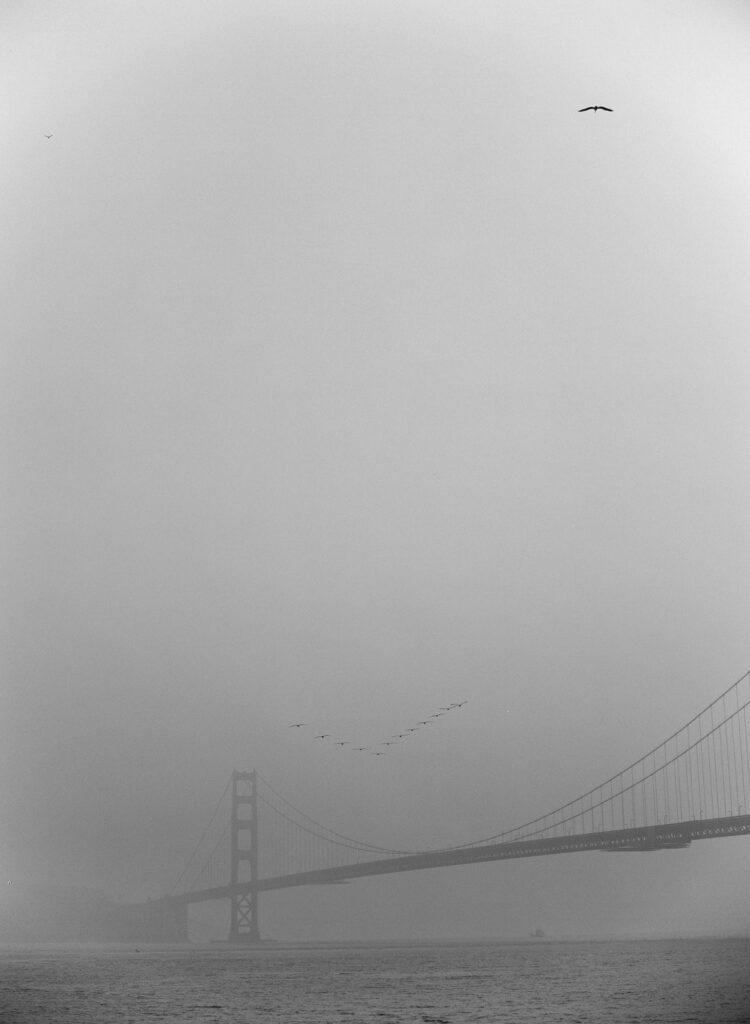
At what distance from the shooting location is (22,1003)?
26.2 meters

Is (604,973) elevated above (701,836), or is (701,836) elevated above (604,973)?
(701,836)

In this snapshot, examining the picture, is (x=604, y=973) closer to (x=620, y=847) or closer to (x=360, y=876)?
(x=620, y=847)

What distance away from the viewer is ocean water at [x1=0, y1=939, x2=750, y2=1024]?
23.2m

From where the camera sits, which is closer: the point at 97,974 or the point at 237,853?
the point at 97,974

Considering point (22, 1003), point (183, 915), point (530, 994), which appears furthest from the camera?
point (183, 915)

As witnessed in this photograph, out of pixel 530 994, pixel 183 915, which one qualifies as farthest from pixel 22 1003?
pixel 183 915

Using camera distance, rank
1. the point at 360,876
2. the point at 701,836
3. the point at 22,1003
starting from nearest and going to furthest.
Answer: the point at 22,1003, the point at 701,836, the point at 360,876

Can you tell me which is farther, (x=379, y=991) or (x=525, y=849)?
(x=525, y=849)

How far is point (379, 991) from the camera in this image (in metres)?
28.9

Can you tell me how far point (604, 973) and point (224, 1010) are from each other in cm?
1457

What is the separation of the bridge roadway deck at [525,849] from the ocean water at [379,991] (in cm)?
373

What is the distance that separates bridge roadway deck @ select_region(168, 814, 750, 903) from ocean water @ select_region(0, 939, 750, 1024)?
3.73m

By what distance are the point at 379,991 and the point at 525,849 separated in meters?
19.8

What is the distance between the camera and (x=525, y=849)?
4791 centimetres
